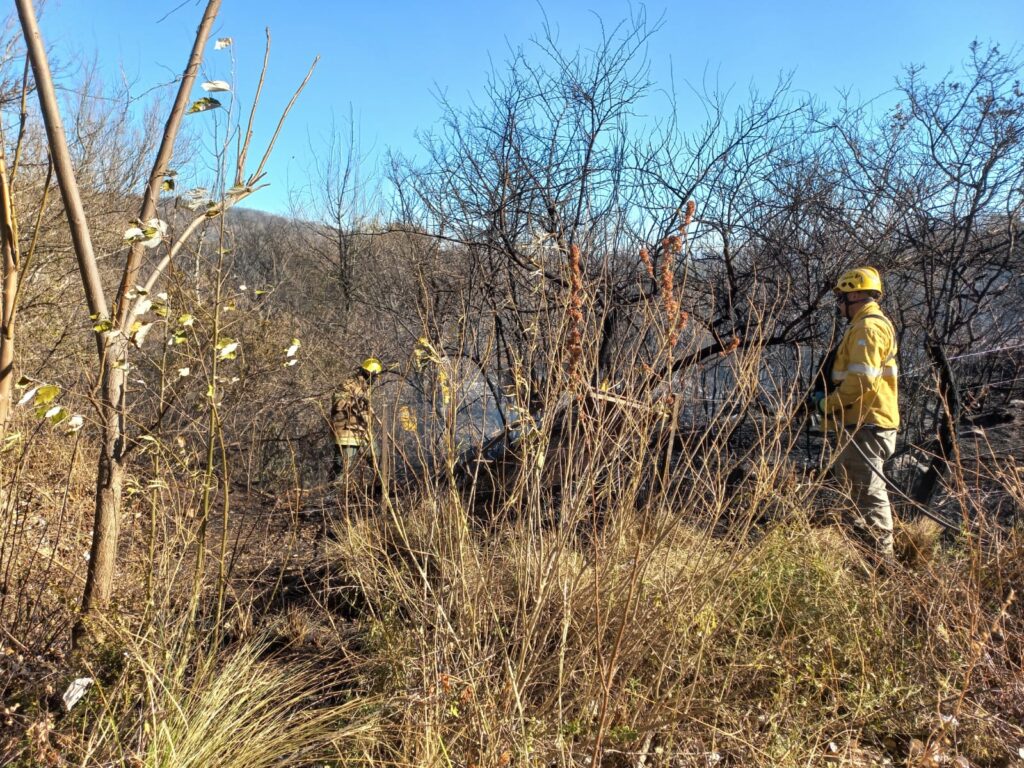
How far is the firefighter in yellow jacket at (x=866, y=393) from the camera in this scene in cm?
426

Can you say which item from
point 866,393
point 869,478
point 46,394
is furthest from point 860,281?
point 46,394

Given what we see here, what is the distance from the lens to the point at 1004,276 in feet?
20.5

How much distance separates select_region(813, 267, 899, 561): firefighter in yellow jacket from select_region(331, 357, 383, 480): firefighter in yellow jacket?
2.70 meters

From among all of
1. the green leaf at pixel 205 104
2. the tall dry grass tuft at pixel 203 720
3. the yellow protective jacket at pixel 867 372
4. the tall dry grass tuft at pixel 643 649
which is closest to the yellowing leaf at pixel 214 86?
the green leaf at pixel 205 104

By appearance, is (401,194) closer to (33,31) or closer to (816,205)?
(816,205)

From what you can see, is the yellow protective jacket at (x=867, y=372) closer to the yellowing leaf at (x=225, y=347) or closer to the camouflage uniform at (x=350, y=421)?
the camouflage uniform at (x=350, y=421)

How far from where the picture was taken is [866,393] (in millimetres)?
4199

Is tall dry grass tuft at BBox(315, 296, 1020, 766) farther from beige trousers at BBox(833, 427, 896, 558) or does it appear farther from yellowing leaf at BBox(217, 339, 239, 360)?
beige trousers at BBox(833, 427, 896, 558)

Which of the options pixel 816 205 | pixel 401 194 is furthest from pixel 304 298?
pixel 816 205

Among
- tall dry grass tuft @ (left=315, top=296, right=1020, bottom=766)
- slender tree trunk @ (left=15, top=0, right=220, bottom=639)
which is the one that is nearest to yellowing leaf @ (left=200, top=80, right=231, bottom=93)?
slender tree trunk @ (left=15, top=0, right=220, bottom=639)

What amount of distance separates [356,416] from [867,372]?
10.5ft

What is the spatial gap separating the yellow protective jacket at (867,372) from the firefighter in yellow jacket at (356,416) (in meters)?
2.69

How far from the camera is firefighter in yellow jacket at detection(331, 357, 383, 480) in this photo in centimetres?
271

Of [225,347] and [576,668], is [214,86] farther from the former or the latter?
[576,668]
